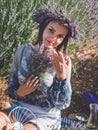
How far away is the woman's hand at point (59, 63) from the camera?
10.0 ft

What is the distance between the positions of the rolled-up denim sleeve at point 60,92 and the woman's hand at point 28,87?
0.13m

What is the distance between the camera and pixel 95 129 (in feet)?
11.1

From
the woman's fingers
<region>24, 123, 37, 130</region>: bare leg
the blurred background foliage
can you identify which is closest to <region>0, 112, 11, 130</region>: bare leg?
<region>24, 123, 37, 130</region>: bare leg

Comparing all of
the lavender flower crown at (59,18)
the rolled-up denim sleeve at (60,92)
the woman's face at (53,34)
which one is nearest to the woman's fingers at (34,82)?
the rolled-up denim sleeve at (60,92)

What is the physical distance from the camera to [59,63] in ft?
10.0

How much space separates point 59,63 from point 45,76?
241 mm

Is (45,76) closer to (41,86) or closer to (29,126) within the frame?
(41,86)

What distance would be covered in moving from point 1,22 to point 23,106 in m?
1.20

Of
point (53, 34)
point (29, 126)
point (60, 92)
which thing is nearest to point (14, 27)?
point (53, 34)

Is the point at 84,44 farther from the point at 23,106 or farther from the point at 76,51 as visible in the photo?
the point at 23,106

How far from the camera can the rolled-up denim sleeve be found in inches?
126

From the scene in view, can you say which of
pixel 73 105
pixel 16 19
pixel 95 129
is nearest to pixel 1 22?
pixel 16 19

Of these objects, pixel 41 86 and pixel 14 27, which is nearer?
pixel 41 86

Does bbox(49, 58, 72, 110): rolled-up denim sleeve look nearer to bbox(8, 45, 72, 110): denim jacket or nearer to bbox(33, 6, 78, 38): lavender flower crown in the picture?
bbox(8, 45, 72, 110): denim jacket
